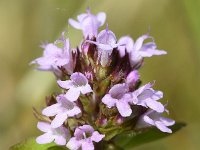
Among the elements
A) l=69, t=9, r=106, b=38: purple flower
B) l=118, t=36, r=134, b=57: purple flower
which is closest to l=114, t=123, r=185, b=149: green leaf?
l=118, t=36, r=134, b=57: purple flower

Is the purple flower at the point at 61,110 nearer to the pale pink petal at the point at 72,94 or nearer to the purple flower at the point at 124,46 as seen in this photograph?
the pale pink petal at the point at 72,94

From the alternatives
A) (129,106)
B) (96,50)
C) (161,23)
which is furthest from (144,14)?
(129,106)

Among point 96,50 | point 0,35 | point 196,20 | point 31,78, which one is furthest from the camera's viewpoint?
point 0,35

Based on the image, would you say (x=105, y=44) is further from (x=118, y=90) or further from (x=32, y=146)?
(x=32, y=146)

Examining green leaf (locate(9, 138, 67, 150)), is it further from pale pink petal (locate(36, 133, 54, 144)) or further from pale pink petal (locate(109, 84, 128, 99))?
pale pink petal (locate(109, 84, 128, 99))

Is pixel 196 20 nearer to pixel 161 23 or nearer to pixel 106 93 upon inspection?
pixel 106 93

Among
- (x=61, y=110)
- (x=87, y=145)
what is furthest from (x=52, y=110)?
(x=87, y=145)
